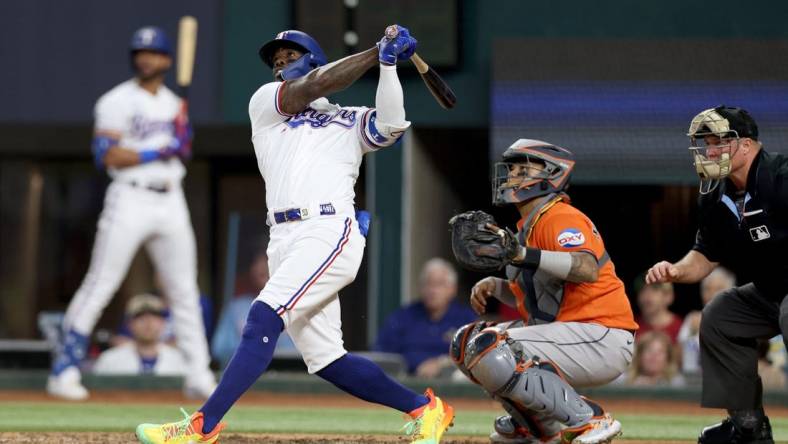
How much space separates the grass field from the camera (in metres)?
7.00

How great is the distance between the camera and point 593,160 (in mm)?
10797

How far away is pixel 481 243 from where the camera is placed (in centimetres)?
547

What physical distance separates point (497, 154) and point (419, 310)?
1455 mm

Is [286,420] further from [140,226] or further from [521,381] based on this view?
[521,381]

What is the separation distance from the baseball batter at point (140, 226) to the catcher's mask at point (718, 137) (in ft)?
12.6

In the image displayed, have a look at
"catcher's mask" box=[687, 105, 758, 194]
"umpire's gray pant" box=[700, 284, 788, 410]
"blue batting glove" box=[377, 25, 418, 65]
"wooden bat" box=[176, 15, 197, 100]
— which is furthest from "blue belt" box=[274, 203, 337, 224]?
"wooden bat" box=[176, 15, 197, 100]

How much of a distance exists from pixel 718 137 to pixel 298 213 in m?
1.78

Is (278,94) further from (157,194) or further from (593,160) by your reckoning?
(593,160)

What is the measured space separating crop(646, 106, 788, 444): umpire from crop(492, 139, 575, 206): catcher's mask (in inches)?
22.2

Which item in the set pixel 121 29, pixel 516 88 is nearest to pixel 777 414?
pixel 516 88

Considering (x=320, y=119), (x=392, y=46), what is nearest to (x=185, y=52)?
(x=320, y=119)

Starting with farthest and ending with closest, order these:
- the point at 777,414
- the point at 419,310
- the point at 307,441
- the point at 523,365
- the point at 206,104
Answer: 1. the point at 206,104
2. the point at 419,310
3. the point at 777,414
4. the point at 307,441
5. the point at 523,365

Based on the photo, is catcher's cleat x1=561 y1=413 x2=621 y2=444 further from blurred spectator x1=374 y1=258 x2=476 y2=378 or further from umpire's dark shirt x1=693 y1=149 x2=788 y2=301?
blurred spectator x1=374 y1=258 x2=476 y2=378

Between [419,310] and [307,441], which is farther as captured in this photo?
[419,310]
